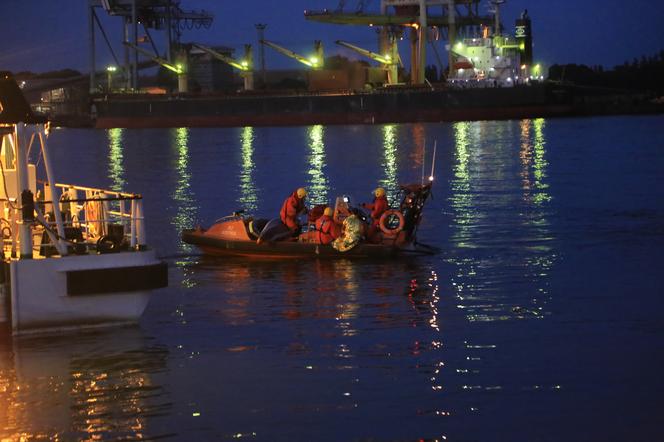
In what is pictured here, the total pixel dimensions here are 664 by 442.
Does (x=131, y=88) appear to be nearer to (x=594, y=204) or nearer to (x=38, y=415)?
(x=594, y=204)

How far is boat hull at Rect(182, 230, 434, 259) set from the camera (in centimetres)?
2212

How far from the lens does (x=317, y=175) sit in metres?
56.2

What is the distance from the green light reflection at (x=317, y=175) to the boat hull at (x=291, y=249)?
1619cm

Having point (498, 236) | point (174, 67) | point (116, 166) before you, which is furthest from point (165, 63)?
point (498, 236)

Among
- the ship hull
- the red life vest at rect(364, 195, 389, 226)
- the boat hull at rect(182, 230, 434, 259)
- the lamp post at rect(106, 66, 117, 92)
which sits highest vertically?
the lamp post at rect(106, 66, 117, 92)

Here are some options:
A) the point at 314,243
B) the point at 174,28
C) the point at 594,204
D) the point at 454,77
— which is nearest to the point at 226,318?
the point at 314,243

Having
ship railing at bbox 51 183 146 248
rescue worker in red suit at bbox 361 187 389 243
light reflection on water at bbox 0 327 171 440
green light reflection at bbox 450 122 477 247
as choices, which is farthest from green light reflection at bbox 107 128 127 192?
light reflection on water at bbox 0 327 171 440

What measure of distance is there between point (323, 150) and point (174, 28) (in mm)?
60950

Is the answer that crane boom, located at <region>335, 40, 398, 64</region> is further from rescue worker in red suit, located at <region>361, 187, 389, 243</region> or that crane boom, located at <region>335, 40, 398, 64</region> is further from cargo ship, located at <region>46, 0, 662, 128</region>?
rescue worker in red suit, located at <region>361, 187, 389, 243</region>

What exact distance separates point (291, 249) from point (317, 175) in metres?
33.8

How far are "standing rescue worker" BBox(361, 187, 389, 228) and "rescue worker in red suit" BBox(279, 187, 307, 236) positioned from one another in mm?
1172

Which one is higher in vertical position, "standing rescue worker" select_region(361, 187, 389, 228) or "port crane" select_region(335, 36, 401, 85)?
"port crane" select_region(335, 36, 401, 85)

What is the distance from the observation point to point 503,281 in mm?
20750

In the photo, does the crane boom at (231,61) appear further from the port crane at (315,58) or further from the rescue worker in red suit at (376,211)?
the rescue worker in red suit at (376,211)
